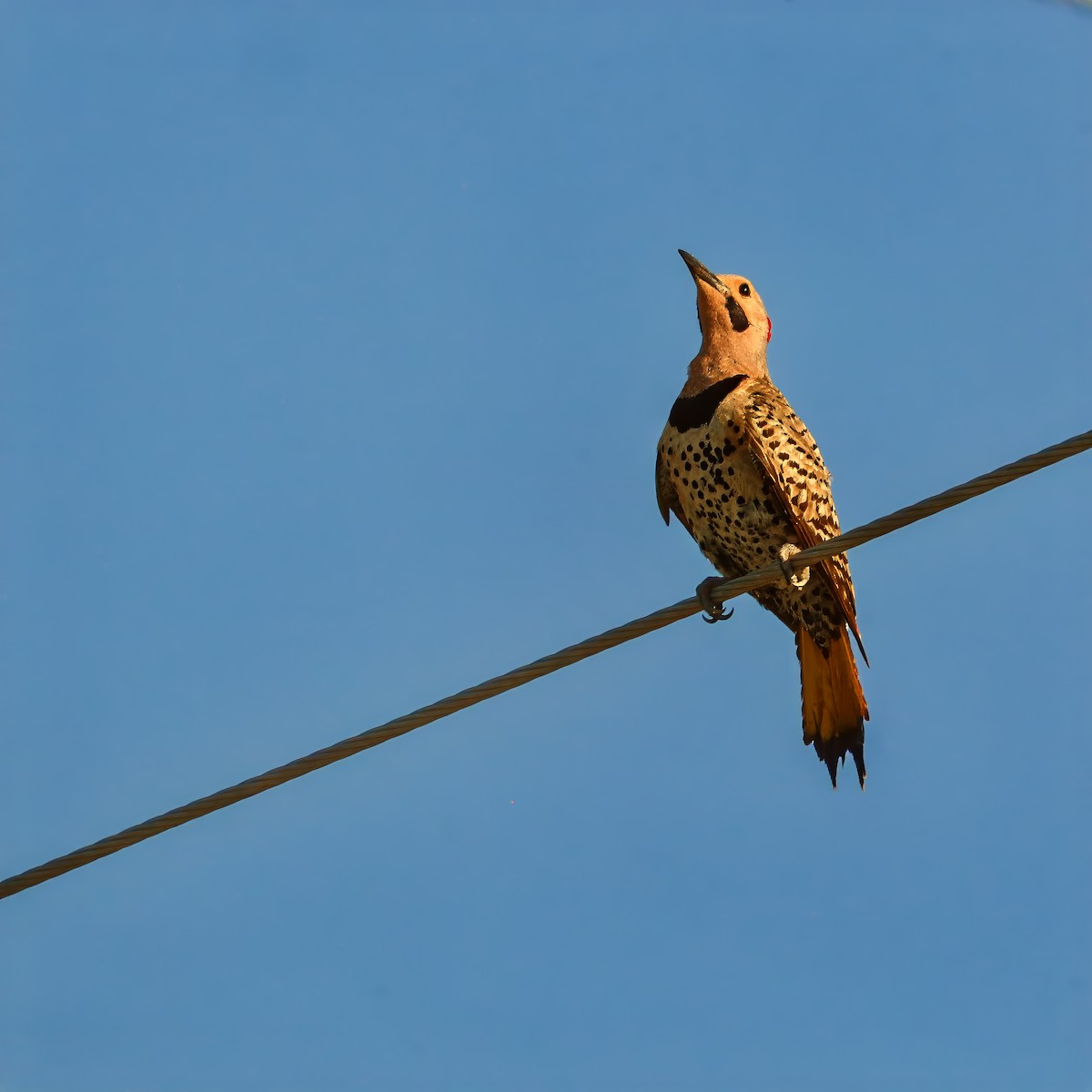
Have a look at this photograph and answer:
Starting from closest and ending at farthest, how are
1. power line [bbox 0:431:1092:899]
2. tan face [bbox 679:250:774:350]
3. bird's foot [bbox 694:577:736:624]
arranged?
→ 1. power line [bbox 0:431:1092:899]
2. bird's foot [bbox 694:577:736:624]
3. tan face [bbox 679:250:774:350]

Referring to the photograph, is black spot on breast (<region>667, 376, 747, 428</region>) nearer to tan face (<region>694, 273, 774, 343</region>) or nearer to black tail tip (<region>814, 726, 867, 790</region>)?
tan face (<region>694, 273, 774, 343</region>)

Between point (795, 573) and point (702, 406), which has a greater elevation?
point (702, 406)

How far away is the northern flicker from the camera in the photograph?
5.63 meters

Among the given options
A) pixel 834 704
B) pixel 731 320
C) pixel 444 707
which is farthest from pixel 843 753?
pixel 444 707

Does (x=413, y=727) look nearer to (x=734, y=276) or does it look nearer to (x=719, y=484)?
(x=719, y=484)

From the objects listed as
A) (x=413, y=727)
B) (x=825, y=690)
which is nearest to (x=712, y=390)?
(x=825, y=690)

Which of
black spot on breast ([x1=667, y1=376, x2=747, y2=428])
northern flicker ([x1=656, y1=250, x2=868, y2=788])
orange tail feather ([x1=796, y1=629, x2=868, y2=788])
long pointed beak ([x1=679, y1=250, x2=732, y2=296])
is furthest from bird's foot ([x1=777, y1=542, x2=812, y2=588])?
long pointed beak ([x1=679, y1=250, x2=732, y2=296])

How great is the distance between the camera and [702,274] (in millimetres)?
6559

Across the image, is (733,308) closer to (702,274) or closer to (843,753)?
(702,274)

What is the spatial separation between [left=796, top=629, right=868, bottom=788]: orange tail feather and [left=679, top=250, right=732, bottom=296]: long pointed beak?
1674 millimetres

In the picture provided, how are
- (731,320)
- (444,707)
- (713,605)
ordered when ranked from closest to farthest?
(444,707) < (713,605) < (731,320)

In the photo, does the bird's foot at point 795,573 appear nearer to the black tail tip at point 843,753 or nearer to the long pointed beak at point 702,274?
the black tail tip at point 843,753

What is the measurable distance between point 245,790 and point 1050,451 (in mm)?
2095

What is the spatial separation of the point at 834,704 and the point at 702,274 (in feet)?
6.76
